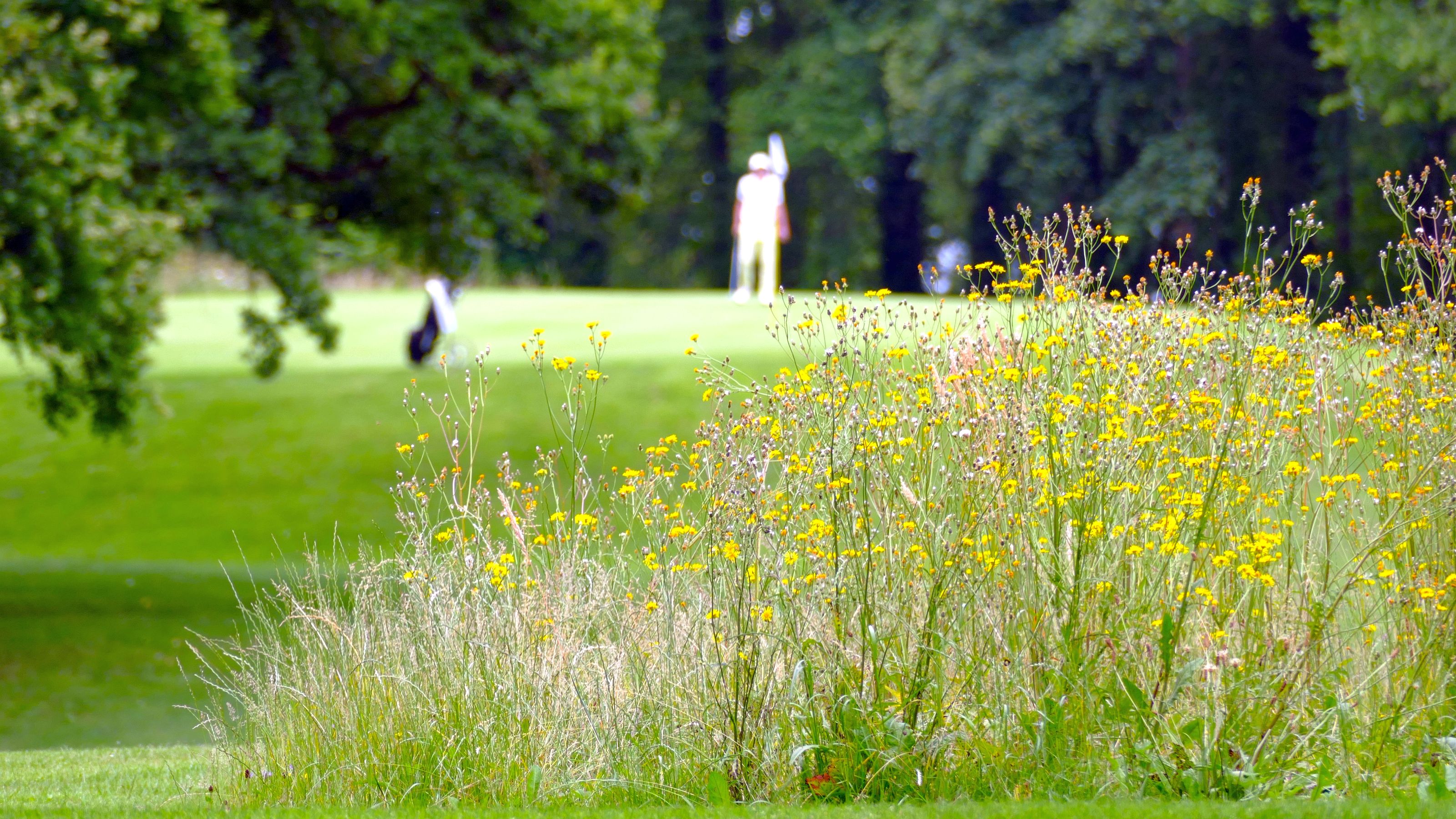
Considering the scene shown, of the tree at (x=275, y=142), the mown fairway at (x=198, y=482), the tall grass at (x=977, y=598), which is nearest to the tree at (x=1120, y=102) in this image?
the mown fairway at (x=198, y=482)

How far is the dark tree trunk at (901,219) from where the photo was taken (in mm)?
37812

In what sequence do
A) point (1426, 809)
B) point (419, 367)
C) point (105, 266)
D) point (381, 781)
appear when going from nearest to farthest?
point (1426, 809) → point (381, 781) → point (105, 266) → point (419, 367)

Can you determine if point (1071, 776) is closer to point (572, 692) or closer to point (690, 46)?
point (572, 692)

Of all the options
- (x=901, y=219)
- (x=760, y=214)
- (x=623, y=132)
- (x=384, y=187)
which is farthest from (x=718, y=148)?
(x=384, y=187)

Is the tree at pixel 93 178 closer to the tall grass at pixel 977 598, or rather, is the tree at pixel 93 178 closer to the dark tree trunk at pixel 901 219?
the tall grass at pixel 977 598

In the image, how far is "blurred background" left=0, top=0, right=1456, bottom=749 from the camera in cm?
1053

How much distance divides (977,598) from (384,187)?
10.3 metres

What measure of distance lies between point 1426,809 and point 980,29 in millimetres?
27427

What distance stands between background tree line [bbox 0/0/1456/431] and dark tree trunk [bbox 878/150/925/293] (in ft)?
0.30

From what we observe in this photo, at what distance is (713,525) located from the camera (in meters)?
5.14

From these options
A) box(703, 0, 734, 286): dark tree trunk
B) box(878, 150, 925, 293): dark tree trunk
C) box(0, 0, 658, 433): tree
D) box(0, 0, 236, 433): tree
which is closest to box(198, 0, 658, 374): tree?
box(0, 0, 658, 433): tree

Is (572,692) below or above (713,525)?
below

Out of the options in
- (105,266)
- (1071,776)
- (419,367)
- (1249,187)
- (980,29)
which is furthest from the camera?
(980,29)

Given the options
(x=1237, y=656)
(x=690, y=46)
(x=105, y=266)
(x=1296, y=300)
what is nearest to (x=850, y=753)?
(x=1237, y=656)
